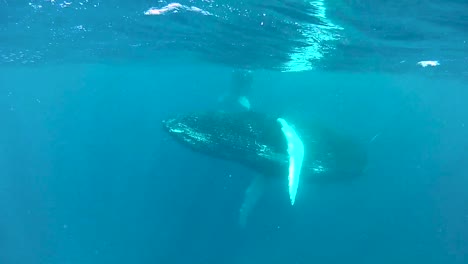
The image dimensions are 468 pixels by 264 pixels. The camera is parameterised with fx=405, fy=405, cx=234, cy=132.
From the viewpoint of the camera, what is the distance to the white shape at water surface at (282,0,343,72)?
12.8 metres

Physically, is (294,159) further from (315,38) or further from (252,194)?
(315,38)

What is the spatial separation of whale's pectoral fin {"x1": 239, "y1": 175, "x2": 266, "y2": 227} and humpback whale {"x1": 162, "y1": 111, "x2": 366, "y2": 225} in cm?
10

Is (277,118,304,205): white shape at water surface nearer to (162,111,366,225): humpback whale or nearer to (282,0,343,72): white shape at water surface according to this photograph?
(162,111,366,225): humpback whale

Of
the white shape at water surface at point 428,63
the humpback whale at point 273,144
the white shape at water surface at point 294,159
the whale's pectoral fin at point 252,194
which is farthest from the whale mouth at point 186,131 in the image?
the white shape at water surface at point 428,63

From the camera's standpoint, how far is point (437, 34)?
Answer: 50.1 feet

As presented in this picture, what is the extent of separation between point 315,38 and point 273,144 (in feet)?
21.6

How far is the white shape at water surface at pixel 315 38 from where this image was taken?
1282cm

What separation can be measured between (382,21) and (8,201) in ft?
140

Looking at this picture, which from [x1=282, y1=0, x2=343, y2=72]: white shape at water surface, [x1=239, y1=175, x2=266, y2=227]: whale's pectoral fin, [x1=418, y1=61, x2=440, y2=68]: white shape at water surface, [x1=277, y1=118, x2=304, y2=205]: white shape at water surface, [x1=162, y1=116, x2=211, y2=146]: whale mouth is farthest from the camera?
[x1=418, y1=61, x2=440, y2=68]: white shape at water surface

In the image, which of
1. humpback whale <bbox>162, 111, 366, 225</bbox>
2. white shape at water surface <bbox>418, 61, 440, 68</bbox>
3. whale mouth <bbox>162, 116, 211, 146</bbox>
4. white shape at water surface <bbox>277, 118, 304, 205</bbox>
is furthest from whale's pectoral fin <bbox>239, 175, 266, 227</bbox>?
white shape at water surface <bbox>418, 61, 440, 68</bbox>

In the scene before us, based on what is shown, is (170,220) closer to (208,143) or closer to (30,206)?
(30,206)

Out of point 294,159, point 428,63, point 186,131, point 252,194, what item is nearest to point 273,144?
point 294,159

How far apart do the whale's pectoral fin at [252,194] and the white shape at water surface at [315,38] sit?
597 cm

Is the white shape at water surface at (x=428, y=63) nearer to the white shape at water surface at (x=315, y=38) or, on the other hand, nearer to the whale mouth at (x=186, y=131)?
the white shape at water surface at (x=315, y=38)
